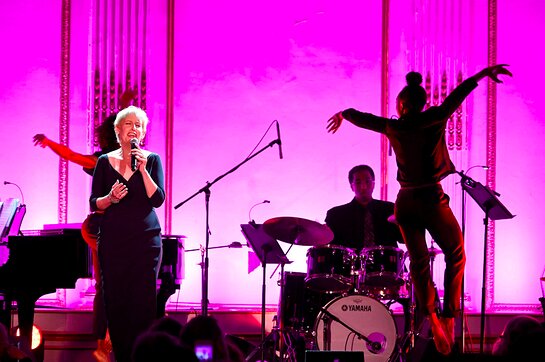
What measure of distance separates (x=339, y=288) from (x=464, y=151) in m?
2.75

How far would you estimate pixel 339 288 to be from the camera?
6531 mm

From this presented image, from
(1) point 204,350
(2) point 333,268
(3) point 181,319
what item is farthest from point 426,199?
(3) point 181,319

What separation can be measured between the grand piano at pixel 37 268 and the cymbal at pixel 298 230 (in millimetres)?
1552

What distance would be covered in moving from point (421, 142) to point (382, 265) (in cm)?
162

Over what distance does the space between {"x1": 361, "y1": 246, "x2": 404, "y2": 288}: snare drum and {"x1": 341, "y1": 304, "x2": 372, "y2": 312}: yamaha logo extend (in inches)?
7.9

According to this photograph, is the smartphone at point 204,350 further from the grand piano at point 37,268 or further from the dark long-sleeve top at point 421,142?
the grand piano at point 37,268

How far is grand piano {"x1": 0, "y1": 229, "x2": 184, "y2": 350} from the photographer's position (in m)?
6.24

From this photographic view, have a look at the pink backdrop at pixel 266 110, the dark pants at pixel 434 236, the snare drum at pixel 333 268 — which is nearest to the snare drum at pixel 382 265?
the snare drum at pixel 333 268

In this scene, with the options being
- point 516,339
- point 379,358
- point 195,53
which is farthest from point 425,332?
point 195,53

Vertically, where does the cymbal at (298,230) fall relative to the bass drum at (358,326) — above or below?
above

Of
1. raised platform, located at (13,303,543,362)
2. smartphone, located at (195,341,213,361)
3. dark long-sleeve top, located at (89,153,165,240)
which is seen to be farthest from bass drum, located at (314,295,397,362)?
smartphone, located at (195,341,213,361)

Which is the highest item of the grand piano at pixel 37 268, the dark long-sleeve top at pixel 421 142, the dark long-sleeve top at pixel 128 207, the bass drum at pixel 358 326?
the dark long-sleeve top at pixel 421 142

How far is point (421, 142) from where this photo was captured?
5105 millimetres

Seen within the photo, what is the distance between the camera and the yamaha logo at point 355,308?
646 cm
